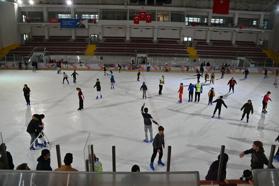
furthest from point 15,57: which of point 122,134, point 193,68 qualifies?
point 122,134

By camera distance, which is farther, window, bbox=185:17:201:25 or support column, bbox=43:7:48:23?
window, bbox=185:17:201:25

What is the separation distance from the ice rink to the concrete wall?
15.9 m

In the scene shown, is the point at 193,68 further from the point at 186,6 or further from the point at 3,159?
the point at 3,159

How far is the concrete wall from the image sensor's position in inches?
1352

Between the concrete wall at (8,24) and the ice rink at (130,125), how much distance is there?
1588 centimetres

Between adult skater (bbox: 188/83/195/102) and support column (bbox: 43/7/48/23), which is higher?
support column (bbox: 43/7/48/23)

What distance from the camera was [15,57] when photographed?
3341 cm

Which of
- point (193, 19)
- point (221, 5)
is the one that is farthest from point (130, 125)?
point (193, 19)

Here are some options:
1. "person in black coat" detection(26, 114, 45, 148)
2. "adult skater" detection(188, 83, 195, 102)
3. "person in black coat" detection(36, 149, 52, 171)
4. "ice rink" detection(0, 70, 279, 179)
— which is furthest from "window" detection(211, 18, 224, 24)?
"person in black coat" detection(36, 149, 52, 171)

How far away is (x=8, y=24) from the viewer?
35906 mm

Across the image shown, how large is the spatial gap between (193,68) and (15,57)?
20988mm

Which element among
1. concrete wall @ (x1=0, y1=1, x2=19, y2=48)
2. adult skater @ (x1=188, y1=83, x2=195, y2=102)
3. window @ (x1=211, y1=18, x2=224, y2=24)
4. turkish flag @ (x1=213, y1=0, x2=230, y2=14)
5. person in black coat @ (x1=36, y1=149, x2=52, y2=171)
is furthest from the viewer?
window @ (x1=211, y1=18, x2=224, y2=24)

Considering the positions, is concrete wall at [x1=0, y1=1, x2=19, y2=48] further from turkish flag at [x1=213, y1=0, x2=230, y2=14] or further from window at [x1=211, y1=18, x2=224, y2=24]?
turkish flag at [x1=213, y1=0, x2=230, y2=14]

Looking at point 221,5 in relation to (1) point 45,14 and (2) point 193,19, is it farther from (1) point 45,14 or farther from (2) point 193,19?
(1) point 45,14
